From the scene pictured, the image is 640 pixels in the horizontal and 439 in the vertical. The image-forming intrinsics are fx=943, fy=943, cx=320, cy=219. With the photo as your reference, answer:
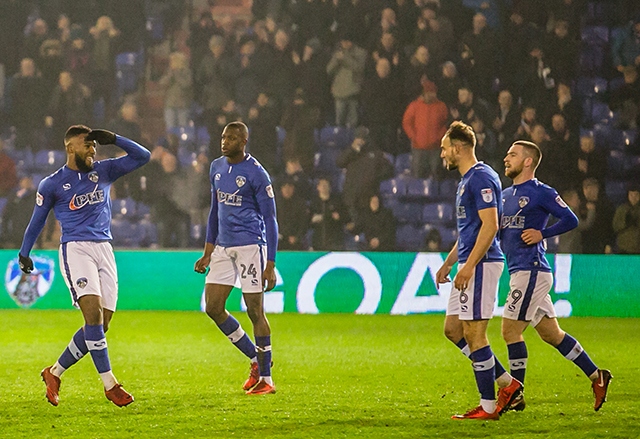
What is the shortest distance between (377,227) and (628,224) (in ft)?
11.1

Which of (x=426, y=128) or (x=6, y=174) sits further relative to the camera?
(x=6, y=174)

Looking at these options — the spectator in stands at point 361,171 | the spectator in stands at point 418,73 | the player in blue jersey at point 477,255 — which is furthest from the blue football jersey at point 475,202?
the spectator in stands at point 418,73

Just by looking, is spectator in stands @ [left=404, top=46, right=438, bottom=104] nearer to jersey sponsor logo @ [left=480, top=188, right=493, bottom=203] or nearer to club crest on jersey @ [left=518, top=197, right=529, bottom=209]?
club crest on jersey @ [left=518, top=197, right=529, bottom=209]

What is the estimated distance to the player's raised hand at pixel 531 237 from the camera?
5.63m

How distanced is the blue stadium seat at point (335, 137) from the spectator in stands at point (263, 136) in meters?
0.68

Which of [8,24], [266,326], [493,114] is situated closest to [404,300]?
[493,114]

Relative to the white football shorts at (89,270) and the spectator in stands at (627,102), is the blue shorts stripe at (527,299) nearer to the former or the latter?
the white football shorts at (89,270)

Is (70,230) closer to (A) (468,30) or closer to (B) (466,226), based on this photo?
(B) (466,226)

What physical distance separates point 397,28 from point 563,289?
469 centimetres

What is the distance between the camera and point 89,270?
5.70m

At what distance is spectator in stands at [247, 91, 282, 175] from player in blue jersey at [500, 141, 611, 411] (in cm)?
807

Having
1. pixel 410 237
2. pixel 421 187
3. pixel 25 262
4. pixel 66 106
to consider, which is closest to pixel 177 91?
pixel 66 106

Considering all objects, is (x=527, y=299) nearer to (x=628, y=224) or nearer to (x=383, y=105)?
(x=628, y=224)

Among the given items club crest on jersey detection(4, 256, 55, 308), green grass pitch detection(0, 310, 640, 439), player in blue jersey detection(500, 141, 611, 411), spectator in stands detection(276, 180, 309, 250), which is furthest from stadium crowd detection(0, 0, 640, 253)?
player in blue jersey detection(500, 141, 611, 411)
